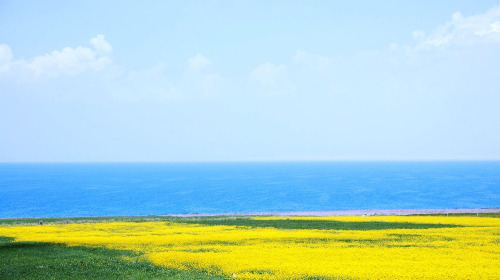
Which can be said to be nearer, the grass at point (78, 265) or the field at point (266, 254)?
the grass at point (78, 265)

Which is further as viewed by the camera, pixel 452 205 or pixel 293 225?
pixel 452 205

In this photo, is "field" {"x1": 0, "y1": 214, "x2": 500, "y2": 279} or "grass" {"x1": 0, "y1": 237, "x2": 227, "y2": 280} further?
"field" {"x1": 0, "y1": 214, "x2": 500, "y2": 279}

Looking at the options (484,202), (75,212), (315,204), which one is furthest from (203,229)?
(484,202)

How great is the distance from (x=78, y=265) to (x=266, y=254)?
9.87m

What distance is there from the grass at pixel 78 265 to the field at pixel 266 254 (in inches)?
1.8

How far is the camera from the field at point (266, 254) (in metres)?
21.0

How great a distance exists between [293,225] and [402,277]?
75.3 feet

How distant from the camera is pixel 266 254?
85.0ft

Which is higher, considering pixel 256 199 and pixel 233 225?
pixel 233 225

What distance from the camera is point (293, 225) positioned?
42781 millimetres

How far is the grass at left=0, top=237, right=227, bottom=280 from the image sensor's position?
67.9 feet

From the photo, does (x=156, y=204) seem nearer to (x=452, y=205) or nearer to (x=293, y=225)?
(x=452, y=205)

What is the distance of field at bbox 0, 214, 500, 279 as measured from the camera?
21031 millimetres

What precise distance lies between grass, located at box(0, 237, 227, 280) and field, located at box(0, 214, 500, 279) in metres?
0.04
